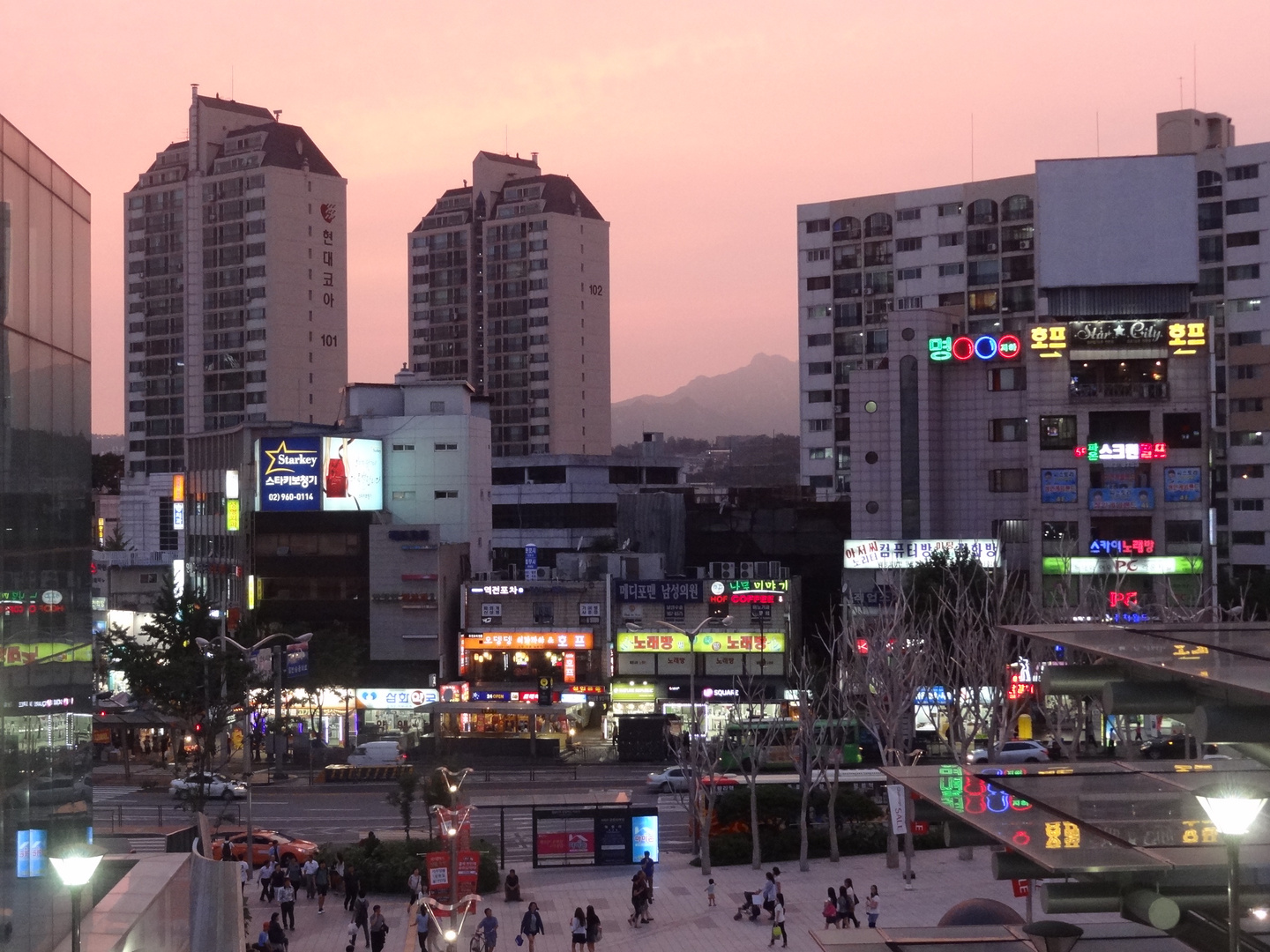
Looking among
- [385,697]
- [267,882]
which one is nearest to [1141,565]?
[385,697]

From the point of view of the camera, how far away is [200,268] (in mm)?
117750

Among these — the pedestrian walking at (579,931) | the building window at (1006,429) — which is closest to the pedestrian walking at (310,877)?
the pedestrian walking at (579,931)

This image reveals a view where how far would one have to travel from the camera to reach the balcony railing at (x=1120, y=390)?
216ft

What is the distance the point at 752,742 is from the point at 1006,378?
27.2m

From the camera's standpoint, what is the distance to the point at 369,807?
165 feet

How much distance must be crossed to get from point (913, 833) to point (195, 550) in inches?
1892

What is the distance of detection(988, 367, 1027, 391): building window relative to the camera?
2719 inches

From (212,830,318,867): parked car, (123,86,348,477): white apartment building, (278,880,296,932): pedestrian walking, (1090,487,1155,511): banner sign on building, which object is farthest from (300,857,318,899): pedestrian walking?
(123,86,348,477): white apartment building

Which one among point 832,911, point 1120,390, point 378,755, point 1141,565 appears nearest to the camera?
point 832,911

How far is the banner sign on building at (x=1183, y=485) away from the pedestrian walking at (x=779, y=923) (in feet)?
128

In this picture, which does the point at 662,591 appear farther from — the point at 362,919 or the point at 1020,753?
the point at 362,919

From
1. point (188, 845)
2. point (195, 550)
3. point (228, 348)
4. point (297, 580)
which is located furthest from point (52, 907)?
point (228, 348)

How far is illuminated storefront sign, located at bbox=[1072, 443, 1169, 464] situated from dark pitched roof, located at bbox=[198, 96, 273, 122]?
82845 mm

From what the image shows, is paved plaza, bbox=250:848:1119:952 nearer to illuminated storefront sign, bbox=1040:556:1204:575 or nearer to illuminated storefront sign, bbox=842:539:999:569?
illuminated storefront sign, bbox=842:539:999:569
